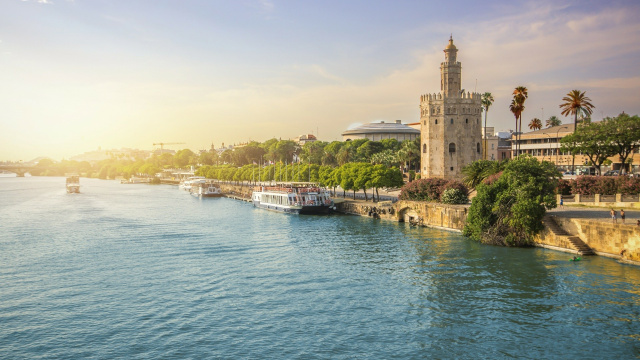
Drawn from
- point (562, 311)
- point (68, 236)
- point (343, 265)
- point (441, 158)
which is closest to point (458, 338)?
point (562, 311)

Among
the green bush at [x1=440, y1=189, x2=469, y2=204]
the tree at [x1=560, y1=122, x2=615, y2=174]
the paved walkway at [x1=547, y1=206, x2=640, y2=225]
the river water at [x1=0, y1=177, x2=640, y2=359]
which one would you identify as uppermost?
the tree at [x1=560, y1=122, x2=615, y2=174]

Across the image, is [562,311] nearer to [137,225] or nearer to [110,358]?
[110,358]

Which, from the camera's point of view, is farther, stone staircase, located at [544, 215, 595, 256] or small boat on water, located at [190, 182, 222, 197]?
small boat on water, located at [190, 182, 222, 197]

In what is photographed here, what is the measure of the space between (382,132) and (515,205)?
13166 cm

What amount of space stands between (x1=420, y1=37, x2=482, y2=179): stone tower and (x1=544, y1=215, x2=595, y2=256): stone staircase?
117 feet

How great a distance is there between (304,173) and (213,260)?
6788 centimetres

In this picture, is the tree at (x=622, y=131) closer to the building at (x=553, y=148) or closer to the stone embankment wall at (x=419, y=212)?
the stone embankment wall at (x=419, y=212)

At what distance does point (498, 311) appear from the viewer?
28.1 m

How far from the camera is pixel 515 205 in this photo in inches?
1775

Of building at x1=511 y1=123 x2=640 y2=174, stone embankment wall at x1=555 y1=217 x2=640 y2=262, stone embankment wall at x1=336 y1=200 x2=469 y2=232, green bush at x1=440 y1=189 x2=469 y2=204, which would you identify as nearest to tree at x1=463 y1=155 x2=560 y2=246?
stone embankment wall at x1=555 y1=217 x2=640 y2=262

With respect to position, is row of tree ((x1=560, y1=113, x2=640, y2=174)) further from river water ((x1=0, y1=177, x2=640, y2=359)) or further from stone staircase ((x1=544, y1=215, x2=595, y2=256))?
river water ((x1=0, y1=177, x2=640, y2=359))

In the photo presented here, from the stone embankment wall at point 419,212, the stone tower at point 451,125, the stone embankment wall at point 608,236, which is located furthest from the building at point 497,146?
the stone embankment wall at point 608,236

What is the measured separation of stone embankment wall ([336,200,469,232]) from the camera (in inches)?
2221

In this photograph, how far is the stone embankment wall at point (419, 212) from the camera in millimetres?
56416
